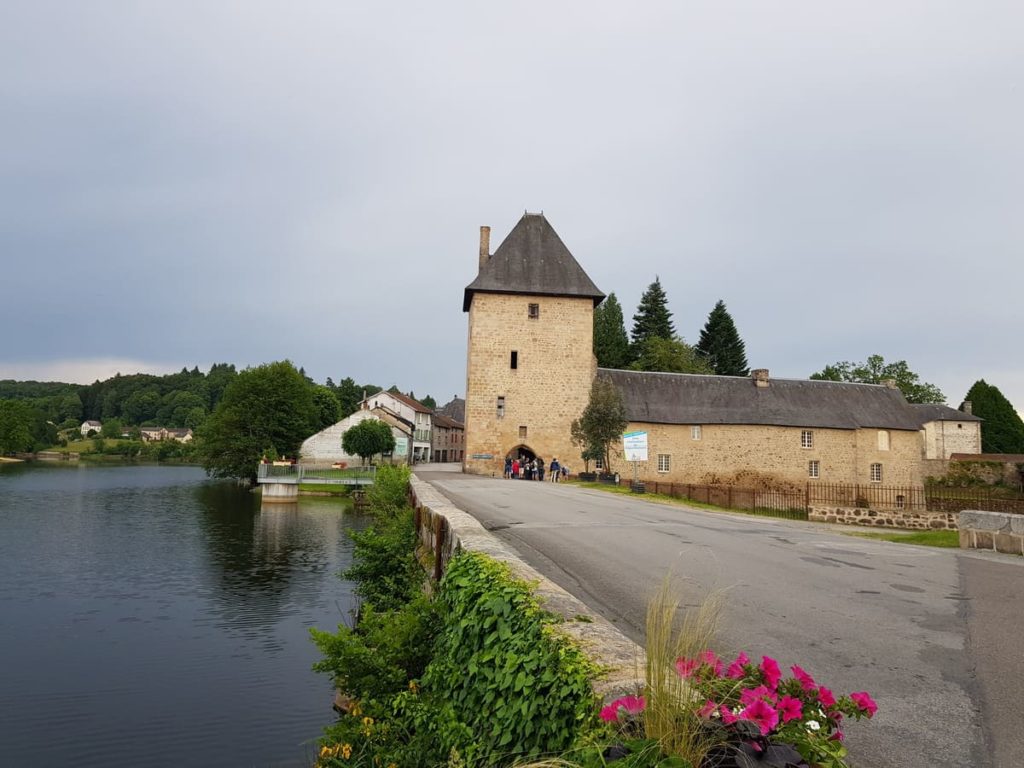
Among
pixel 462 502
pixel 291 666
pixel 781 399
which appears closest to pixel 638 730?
pixel 291 666

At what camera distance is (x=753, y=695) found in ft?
8.60

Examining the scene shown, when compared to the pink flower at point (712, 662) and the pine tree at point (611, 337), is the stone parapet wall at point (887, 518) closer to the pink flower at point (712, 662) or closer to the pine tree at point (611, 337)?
the pink flower at point (712, 662)

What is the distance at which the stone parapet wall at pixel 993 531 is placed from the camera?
12016 millimetres

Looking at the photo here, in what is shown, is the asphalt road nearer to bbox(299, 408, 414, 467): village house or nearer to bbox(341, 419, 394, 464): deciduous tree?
bbox(341, 419, 394, 464): deciduous tree

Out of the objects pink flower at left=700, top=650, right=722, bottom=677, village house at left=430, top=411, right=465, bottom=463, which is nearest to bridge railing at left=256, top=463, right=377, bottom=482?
village house at left=430, top=411, right=465, bottom=463

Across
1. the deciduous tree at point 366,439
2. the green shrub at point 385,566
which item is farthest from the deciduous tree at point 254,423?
the green shrub at point 385,566

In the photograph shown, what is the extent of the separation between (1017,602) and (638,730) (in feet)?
22.8

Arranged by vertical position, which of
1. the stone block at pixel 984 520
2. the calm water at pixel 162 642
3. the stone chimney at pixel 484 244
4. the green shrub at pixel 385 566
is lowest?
the calm water at pixel 162 642

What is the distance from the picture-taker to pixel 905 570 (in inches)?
387

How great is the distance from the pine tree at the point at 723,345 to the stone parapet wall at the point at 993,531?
5412 centimetres

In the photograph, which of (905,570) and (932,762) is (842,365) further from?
(932,762)

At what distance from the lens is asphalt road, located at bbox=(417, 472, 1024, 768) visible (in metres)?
3.87

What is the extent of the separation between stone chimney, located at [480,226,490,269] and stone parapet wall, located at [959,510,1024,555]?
31.7 meters

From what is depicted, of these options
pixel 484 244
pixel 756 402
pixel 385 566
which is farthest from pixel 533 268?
pixel 385 566
